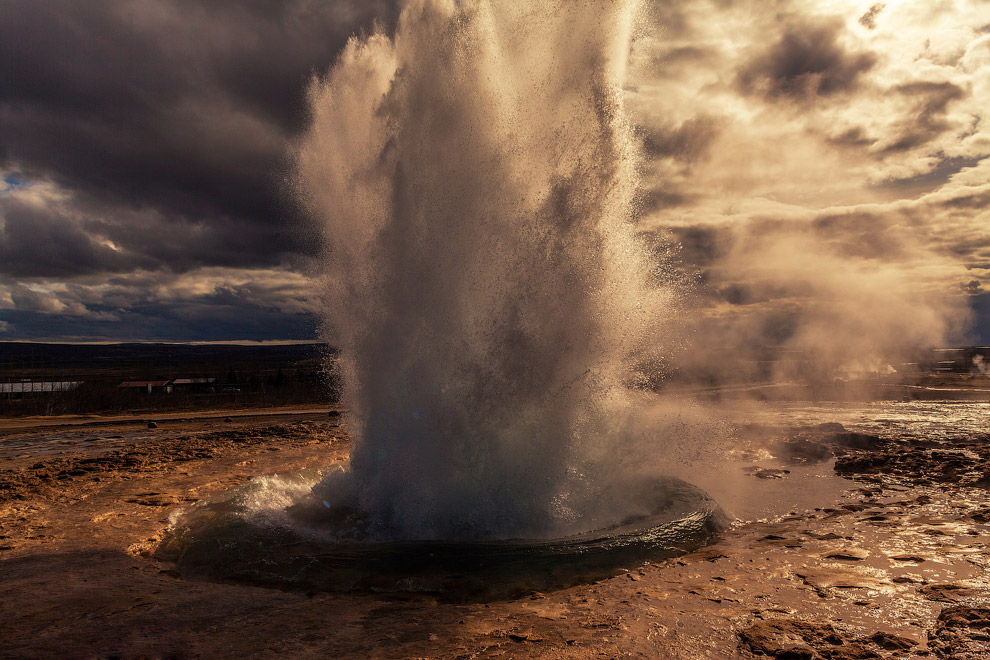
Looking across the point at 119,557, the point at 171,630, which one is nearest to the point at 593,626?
the point at 171,630

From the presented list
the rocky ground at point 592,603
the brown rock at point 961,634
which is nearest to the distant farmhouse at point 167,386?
the rocky ground at point 592,603

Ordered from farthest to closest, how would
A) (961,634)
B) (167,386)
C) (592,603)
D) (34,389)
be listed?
(167,386) < (34,389) < (592,603) < (961,634)

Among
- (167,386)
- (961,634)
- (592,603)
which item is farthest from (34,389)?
(961,634)

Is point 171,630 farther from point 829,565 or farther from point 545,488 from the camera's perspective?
point 829,565

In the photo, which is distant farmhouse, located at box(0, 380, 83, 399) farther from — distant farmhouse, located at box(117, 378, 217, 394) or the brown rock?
the brown rock

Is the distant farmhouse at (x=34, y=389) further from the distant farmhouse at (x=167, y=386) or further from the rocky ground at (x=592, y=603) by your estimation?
the rocky ground at (x=592, y=603)

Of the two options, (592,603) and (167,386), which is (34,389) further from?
(592,603)

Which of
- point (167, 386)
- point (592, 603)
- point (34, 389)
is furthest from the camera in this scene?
point (167, 386)

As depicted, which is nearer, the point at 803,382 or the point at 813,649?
the point at 813,649

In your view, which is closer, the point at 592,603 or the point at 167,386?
the point at 592,603
